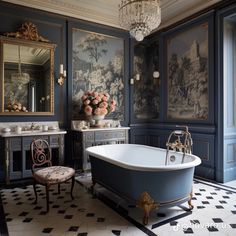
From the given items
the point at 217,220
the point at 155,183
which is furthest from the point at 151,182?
the point at 217,220

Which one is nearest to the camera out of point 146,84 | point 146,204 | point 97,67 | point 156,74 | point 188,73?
point 146,204

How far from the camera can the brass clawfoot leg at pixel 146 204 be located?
2.51 metres

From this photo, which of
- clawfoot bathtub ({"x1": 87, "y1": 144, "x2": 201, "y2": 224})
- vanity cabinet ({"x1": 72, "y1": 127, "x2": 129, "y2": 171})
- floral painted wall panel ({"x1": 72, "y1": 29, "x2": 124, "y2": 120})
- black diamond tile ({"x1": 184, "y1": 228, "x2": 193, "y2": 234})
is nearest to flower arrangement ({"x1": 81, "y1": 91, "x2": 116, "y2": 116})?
floral painted wall panel ({"x1": 72, "y1": 29, "x2": 124, "y2": 120})

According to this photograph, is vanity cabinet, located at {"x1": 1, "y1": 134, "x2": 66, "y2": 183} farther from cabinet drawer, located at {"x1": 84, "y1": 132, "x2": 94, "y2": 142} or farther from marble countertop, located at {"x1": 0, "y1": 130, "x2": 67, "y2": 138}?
cabinet drawer, located at {"x1": 84, "y1": 132, "x2": 94, "y2": 142}

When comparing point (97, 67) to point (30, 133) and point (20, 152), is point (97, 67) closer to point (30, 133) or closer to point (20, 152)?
point (30, 133)

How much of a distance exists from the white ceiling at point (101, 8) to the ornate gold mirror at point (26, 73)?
56cm

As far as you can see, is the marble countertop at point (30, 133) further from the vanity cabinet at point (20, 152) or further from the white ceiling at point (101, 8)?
the white ceiling at point (101, 8)

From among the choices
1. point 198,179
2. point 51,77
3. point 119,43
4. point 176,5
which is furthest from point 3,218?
point 176,5

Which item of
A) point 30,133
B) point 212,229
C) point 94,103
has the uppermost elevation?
point 94,103

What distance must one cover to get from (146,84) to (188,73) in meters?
1.42

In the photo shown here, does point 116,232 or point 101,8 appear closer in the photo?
point 116,232

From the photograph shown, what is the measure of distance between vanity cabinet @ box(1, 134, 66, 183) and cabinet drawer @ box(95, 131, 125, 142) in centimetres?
77

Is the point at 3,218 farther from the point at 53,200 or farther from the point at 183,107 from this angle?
the point at 183,107

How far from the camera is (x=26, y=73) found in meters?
4.28
